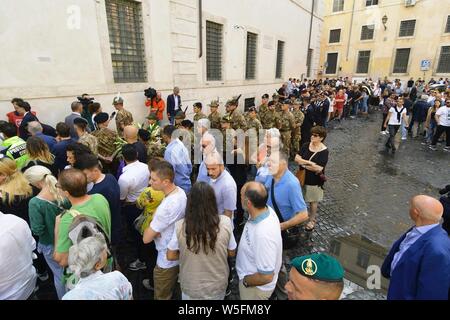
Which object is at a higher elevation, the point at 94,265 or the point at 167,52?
the point at 167,52

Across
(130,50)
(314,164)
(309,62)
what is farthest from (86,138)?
(309,62)

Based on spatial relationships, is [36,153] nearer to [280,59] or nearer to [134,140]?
[134,140]

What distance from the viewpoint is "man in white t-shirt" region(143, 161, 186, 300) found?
2398 mm

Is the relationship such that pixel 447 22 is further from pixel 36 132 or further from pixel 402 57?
pixel 36 132

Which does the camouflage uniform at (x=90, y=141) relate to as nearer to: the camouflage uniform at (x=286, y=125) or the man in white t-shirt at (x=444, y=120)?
the camouflage uniform at (x=286, y=125)

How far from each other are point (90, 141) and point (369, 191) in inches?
234

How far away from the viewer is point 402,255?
2.31 meters

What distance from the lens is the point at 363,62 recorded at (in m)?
29.8

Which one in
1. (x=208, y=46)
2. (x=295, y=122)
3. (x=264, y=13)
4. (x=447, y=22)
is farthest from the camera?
(x=447, y=22)

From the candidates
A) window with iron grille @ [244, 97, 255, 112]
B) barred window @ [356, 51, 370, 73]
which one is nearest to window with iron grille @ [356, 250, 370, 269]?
window with iron grille @ [244, 97, 255, 112]

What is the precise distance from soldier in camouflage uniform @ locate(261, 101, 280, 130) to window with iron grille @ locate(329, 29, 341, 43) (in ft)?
96.9

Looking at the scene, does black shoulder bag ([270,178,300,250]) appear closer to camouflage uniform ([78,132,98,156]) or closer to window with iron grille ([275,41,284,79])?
camouflage uniform ([78,132,98,156])

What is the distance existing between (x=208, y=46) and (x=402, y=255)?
10441 millimetres
